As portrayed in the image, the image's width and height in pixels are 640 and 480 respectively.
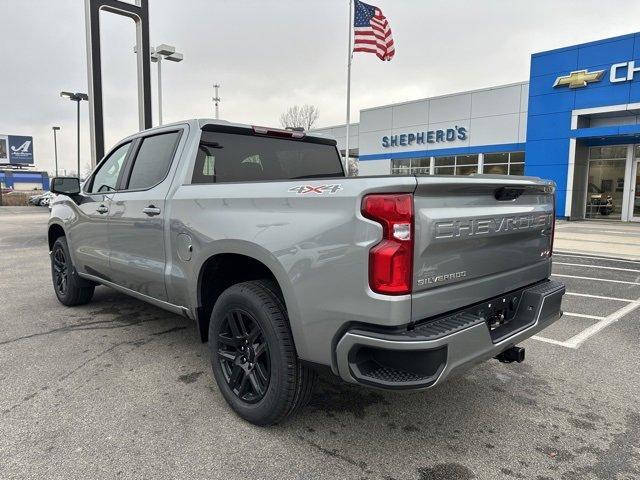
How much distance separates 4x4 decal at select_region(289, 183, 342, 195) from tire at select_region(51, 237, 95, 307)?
376cm

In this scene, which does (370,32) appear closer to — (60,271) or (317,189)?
(60,271)

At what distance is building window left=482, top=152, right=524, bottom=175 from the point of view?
866 inches

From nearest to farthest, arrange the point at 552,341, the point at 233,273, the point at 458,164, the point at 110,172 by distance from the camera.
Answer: the point at 233,273
the point at 552,341
the point at 110,172
the point at 458,164

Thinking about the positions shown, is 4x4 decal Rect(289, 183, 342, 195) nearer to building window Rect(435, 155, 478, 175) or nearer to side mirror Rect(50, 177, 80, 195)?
side mirror Rect(50, 177, 80, 195)

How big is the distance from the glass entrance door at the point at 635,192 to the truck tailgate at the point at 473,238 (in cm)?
1804

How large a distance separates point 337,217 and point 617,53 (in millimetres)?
18830

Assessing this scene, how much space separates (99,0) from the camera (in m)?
12.2

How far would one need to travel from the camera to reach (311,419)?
116 inches

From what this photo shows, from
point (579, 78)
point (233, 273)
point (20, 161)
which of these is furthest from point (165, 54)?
point (20, 161)

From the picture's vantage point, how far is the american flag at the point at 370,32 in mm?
17031

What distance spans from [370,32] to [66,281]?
14.9 m

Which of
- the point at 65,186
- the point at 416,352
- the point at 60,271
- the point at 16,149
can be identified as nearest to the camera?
the point at 416,352

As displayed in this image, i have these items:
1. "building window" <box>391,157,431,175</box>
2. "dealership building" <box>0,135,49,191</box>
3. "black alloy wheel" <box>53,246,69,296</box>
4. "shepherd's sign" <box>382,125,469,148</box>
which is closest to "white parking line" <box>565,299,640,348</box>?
"black alloy wheel" <box>53,246,69,296</box>

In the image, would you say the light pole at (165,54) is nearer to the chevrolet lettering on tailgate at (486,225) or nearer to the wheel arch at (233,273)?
the wheel arch at (233,273)
